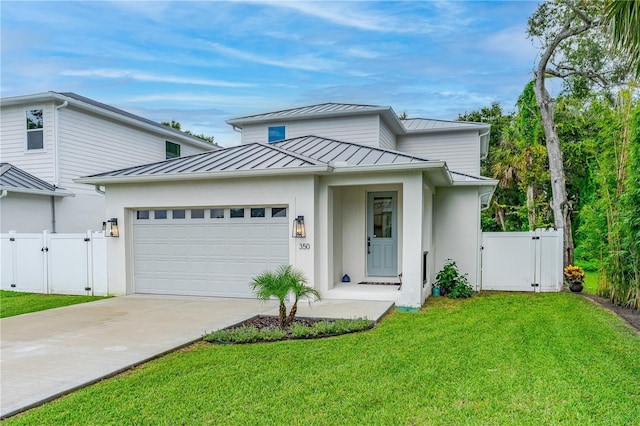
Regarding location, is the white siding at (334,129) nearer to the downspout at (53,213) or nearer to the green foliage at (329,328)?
the downspout at (53,213)

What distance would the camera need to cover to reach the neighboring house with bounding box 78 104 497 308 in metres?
8.53

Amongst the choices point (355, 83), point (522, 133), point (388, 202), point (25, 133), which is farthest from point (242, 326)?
point (522, 133)

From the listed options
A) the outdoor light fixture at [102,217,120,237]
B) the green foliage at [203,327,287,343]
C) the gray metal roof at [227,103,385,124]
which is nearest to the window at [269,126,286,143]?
the gray metal roof at [227,103,385,124]

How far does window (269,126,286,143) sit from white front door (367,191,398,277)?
5093 millimetres

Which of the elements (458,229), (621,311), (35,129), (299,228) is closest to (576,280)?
(621,311)

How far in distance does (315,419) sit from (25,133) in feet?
48.2

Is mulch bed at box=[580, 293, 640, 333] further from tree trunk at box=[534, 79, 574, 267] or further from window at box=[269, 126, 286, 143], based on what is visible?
window at box=[269, 126, 286, 143]

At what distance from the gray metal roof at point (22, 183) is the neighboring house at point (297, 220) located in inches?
144

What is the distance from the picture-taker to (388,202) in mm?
10195

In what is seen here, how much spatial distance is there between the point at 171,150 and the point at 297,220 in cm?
1184

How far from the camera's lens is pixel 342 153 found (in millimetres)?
9711

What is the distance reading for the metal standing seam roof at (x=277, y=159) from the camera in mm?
8695

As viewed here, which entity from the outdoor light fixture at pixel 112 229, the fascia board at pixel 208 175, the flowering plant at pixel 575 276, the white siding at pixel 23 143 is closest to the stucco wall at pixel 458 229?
the flowering plant at pixel 575 276

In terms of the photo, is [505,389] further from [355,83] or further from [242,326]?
[355,83]
